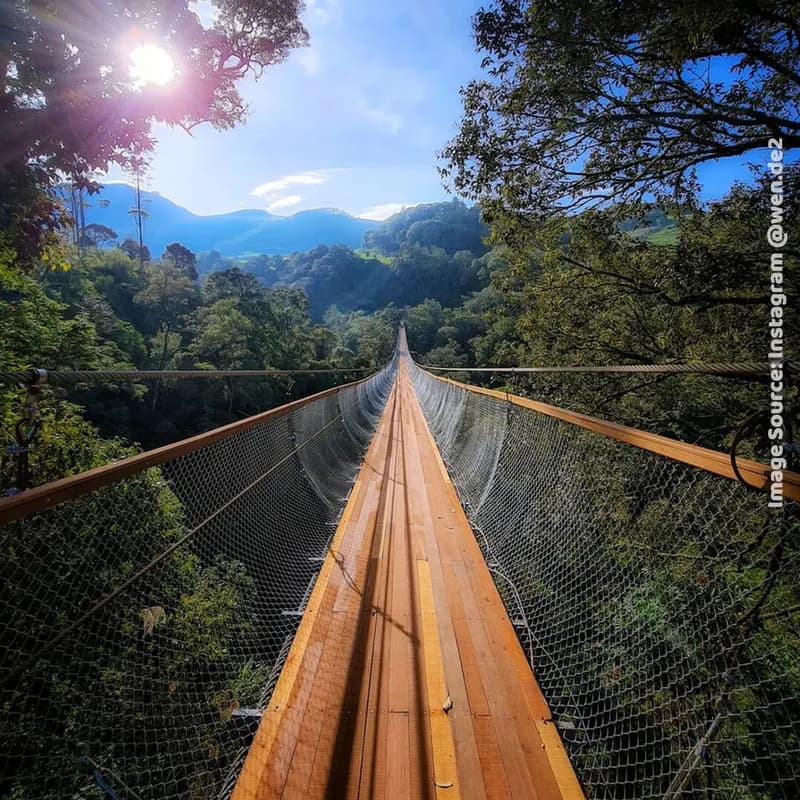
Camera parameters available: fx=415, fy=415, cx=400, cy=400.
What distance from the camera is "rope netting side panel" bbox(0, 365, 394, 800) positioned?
127 cm

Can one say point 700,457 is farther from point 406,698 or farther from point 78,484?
point 78,484

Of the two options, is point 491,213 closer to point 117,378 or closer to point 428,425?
point 428,425

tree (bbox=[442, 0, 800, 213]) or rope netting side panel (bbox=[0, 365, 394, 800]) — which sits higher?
tree (bbox=[442, 0, 800, 213])

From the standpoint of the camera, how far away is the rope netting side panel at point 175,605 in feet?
4.17

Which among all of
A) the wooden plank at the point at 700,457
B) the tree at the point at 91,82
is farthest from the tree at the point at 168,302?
the wooden plank at the point at 700,457

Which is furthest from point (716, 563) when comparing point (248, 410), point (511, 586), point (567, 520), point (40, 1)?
point (248, 410)

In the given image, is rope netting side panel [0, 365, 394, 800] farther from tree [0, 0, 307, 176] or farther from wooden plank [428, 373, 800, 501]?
tree [0, 0, 307, 176]

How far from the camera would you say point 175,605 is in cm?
269

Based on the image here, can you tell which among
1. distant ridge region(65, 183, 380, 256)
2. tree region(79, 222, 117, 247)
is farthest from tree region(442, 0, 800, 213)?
distant ridge region(65, 183, 380, 256)

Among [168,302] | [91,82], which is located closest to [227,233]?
[168,302]

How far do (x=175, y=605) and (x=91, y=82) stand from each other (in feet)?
19.9

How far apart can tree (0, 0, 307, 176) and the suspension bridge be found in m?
4.57

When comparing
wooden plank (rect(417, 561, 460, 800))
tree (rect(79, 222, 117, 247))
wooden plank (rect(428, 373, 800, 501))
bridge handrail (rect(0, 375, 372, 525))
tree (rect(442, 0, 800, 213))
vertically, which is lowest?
wooden plank (rect(417, 561, 460, 800))

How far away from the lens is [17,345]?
8.41 m
